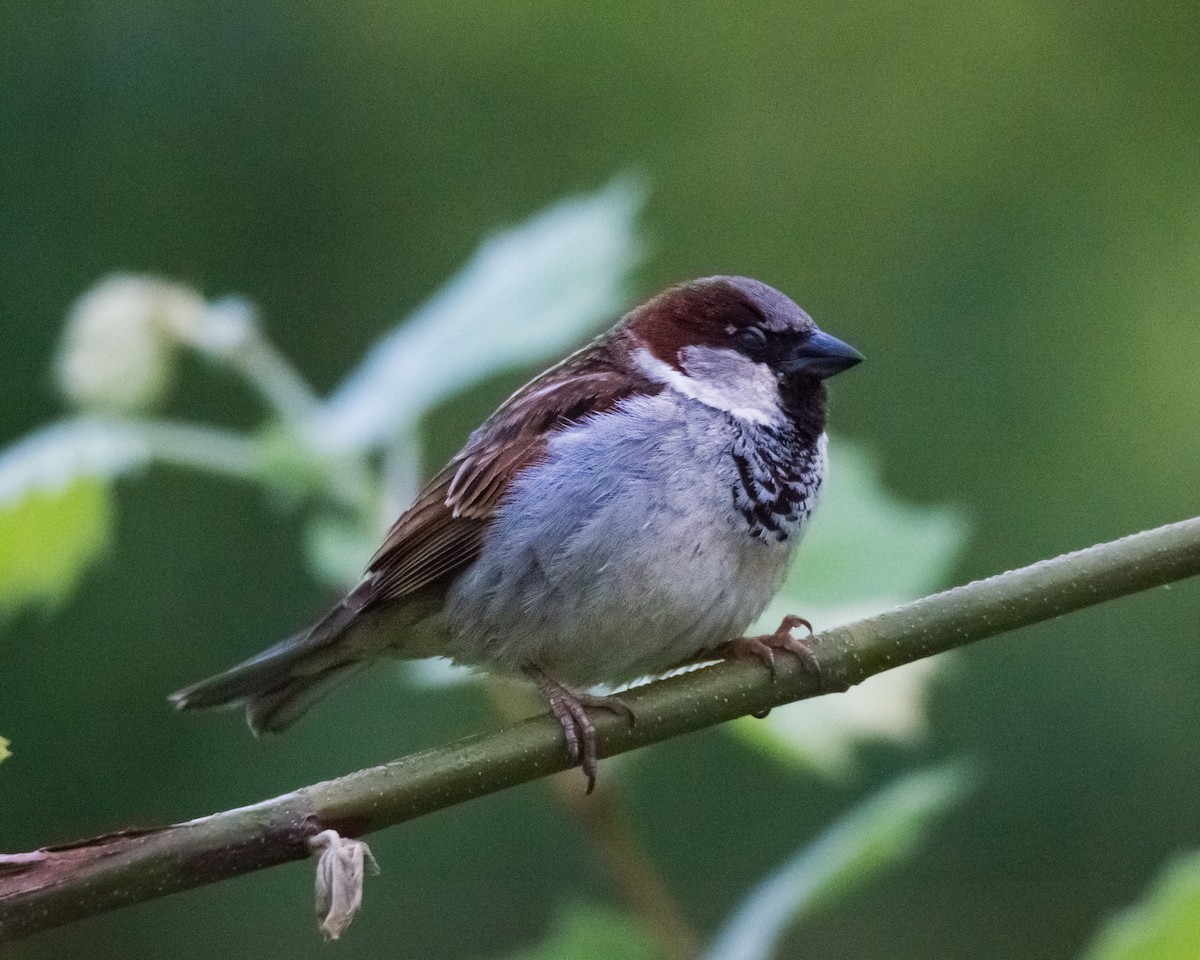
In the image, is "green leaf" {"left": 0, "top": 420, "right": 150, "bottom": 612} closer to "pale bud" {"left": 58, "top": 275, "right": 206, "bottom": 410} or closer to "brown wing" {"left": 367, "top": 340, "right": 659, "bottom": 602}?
"pale bud" {"left": 58, "top": 275, "right": 206, "bottom": 410}

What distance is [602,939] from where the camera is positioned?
123cm

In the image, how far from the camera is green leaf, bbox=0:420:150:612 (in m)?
1.22

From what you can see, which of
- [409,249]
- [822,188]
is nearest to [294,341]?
[409,249]

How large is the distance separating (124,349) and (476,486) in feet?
1.41

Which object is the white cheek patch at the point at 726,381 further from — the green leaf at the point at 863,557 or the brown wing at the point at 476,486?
the green leaf at the point at 863,557

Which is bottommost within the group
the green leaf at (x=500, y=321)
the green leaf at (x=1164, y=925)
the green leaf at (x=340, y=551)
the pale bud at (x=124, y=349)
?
the green leaf at (x=1164, y=925)

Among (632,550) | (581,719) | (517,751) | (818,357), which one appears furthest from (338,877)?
(818,357)

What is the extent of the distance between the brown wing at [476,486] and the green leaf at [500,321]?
0.18 metres

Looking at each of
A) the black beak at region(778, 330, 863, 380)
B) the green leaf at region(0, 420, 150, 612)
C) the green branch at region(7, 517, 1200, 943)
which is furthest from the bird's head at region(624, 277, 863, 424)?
the green leaf at region(0, 420, 150, 612)

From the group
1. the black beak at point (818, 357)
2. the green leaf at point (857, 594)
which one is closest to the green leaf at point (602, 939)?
the green leaf at point (857, 594)

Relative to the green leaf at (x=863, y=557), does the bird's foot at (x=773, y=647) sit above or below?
below

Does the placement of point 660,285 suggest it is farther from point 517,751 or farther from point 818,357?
point 517,751

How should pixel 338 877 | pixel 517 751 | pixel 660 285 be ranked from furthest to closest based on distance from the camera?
pixel 660 285
pixel 517 751
pixel 338 877

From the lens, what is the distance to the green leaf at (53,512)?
1220 millimetres
